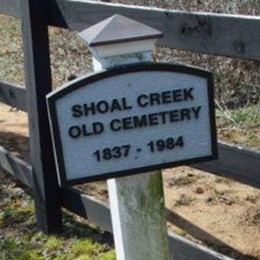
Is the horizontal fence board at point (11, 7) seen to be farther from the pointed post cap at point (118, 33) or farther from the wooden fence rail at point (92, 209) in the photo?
the pointed post cap at point (118, 33)

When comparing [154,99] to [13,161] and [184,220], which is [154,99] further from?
[13,161]

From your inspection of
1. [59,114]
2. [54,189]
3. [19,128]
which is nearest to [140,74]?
[59,114]

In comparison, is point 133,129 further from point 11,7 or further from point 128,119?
point 11,7

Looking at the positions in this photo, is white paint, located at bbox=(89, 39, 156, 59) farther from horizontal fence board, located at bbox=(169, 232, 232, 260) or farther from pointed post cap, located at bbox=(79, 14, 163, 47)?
horizontal fence board, located at bbox=(169, 232, 232, 260)

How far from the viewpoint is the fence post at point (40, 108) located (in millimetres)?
4168

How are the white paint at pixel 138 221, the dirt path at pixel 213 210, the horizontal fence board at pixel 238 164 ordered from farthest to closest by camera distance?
the dirt path at pixel 213 210, the horizontal fence board at pixel 238 164, the white paint at pixel 138 221

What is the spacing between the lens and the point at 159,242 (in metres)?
2.55

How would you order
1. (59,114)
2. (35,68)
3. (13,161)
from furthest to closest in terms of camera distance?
(13,161)
(35,68)
(59,114)

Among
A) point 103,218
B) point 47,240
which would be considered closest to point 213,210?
point 103,218

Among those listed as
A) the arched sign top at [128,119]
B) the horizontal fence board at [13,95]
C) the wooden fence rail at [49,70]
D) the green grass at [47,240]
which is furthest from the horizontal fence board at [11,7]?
the arched sign top at [128,119]

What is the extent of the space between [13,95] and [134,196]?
2.37m

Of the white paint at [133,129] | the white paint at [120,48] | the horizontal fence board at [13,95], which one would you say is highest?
the white paint at [120,48]

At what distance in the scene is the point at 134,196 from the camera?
2504mm

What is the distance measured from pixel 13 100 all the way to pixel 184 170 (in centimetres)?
137
